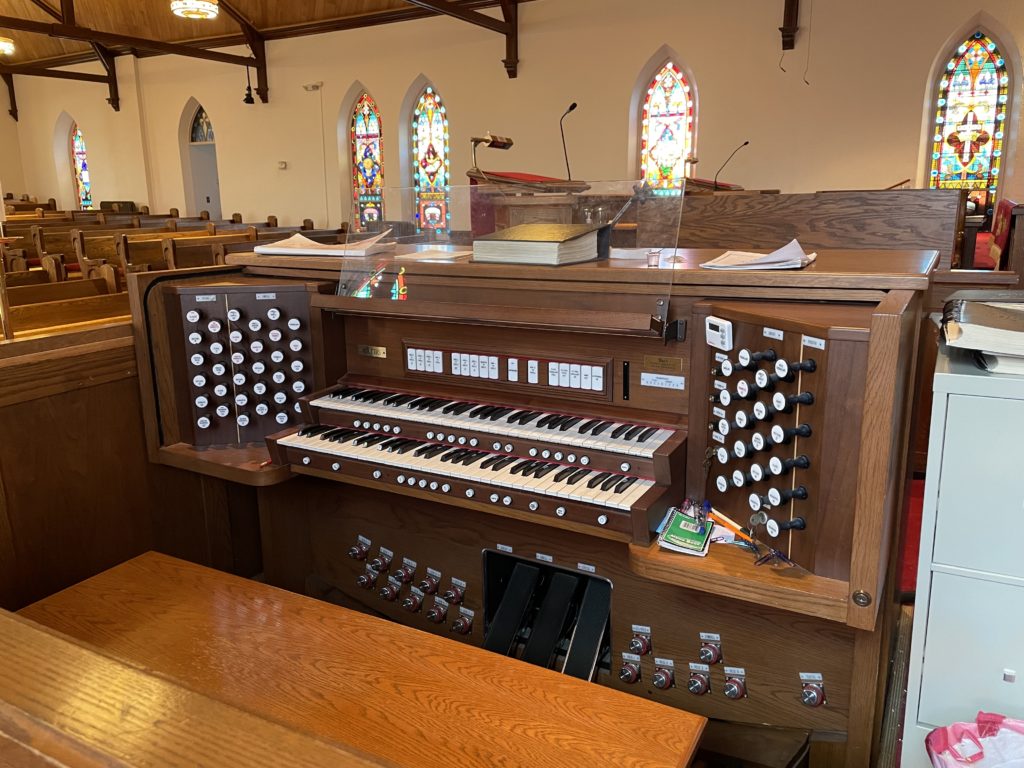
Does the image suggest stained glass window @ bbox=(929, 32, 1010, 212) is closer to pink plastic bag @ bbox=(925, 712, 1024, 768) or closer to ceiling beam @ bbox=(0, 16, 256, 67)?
pink plastic bag @ bbox=(925, 712, 1024, 768)

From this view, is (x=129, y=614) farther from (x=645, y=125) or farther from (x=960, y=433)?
(x=645, y=125)

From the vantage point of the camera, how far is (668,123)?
9.08 m

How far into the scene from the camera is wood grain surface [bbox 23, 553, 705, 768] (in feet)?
4.78

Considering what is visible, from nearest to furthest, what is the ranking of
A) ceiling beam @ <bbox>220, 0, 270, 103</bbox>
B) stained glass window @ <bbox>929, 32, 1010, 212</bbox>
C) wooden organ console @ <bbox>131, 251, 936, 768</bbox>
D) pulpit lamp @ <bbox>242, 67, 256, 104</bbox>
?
wooden organ console @ <bbox>131, 251, 936, 768</bbox>
stained glass window @ <bbox>929, 32, 1010, 212</bbox>
ceiling beam @ <bbox>220, 0, 270, 103</bbox>
pulpit lamp @ <bbox>242, 67, 256, 104</bbox>

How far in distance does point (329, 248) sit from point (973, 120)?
24.8 ft

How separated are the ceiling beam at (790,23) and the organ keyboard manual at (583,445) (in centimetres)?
654

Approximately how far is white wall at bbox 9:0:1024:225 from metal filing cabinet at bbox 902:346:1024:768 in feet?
24.0

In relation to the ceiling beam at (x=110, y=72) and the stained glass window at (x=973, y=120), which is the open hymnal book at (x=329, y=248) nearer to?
the stained glass window at (x=973, y=120)

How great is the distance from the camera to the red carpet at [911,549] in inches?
105

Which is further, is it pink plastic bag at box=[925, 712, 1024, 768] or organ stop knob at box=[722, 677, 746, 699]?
organ stop knob at box=[722, 677, 746, 699]

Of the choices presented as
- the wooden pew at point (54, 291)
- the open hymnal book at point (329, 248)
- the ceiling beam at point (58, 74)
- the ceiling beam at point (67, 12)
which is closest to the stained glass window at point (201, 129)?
the ceiling beam at point (58, 74)

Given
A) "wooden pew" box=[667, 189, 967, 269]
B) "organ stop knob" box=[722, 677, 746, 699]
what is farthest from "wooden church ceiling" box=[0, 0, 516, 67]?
"organ stop knob" box=[722, 677, 746, 699]

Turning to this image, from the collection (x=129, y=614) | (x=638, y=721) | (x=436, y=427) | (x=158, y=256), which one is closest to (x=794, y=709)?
(x=638, y=721)

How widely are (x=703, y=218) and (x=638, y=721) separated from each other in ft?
10.4
